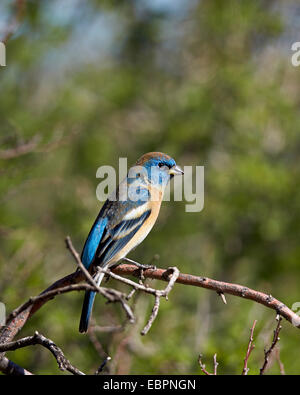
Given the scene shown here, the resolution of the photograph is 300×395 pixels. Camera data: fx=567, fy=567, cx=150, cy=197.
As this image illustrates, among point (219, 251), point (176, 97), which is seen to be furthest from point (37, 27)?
point (219, 251)

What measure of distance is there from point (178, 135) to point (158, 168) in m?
3.03

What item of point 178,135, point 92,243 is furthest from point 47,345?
point 178,135

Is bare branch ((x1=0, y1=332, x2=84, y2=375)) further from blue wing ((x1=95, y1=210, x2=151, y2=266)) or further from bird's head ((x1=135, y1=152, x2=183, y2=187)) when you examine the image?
bird's head ((x1=135, y1=152, x2=183, y2=187))

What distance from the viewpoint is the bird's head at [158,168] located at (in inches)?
198

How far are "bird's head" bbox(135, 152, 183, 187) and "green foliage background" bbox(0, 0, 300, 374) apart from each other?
165 cm

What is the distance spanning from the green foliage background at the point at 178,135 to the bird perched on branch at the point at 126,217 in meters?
1.67

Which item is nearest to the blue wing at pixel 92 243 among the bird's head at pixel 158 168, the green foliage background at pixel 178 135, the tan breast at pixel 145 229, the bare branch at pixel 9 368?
the tan breast at pixel 145 229

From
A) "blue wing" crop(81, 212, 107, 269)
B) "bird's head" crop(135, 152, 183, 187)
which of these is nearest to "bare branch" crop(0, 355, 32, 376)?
"blue wing" crop(81, 212, 107, 269)

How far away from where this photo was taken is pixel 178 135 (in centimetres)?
803

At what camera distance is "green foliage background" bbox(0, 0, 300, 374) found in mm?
7082

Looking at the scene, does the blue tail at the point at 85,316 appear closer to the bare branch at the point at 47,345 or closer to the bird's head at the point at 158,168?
the bare branch at the point at 47,345
